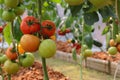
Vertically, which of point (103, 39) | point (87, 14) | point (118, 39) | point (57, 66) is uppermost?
point (87, 14)

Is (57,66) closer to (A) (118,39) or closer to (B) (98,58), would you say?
(B) (98,58)

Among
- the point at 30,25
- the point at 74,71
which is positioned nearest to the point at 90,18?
the point at 30,25

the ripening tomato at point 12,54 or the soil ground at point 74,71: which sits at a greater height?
the ripening tomato at point 12,54

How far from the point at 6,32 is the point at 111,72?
2.42 m

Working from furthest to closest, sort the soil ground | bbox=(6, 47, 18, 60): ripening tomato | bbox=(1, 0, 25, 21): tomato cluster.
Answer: the soil ground → bbox=(6, 47, 18, 60): ripening tomato → bbox=(1, 0, 25, 21): tomato cluster

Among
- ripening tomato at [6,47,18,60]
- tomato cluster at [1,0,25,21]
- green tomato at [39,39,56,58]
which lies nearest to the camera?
green tomato at [39,39,56,58]

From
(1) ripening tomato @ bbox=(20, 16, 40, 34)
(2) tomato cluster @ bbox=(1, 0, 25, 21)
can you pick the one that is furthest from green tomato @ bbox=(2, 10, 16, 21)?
(1) ripening tomato @ bbox=(20, 16, 40, 34)

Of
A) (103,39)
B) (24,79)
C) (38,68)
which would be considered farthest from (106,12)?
(103,39)

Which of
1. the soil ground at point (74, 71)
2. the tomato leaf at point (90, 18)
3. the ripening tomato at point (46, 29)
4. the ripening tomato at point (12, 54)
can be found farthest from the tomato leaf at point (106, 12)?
the soil ground at point (74, 71)

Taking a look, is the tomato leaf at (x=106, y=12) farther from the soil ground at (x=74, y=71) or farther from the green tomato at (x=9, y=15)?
the soil ground at (x=74, y=71)

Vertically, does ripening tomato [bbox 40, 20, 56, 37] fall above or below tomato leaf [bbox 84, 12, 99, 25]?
below

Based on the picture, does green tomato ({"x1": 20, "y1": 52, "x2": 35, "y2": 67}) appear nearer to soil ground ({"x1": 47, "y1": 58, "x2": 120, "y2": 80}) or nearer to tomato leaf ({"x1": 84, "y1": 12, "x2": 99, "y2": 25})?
tomato leaf ({"x1": 84, "y1": 12, "x2": 99, "y2": 25})

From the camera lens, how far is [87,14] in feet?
2.40

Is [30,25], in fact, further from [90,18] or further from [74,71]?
[74,71]
